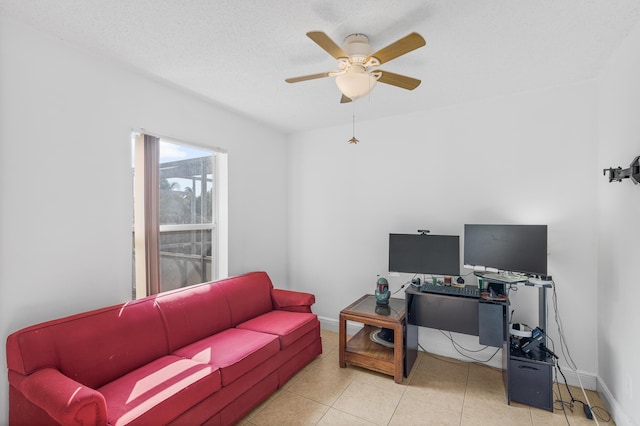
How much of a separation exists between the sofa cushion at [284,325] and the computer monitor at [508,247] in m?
1.60

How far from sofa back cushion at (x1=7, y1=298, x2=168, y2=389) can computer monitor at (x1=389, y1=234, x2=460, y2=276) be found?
217cm

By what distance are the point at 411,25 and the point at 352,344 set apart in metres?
2.71

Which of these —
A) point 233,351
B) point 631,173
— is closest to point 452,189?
point 631,173

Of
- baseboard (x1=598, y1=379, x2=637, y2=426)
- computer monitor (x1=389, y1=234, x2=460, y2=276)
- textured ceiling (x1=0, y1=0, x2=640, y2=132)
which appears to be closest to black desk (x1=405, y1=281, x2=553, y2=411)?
Result: computer monitor (x1=389, y1=234, x2=460, y2=276)

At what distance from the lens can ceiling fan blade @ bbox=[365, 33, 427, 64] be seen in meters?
1.48

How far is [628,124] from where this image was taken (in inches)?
77.4

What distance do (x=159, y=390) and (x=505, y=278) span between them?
262 centimetres

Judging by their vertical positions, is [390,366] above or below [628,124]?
below

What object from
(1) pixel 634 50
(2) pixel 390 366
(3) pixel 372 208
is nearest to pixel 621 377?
(2) pixel 390 366

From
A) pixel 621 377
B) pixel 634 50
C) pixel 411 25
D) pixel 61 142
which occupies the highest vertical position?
pixel 411 25

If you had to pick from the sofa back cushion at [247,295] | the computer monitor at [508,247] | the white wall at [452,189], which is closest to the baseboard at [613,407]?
the white wall at [452,189]

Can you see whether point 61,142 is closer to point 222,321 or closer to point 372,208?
point 222,321

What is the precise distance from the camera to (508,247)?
8.33ft

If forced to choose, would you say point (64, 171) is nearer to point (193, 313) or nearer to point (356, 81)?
point (193, 313)
